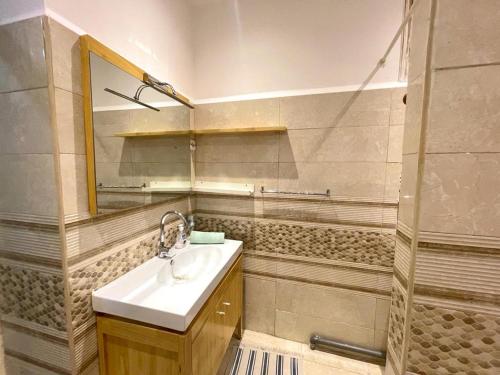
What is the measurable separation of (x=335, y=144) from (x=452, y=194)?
0.98 m

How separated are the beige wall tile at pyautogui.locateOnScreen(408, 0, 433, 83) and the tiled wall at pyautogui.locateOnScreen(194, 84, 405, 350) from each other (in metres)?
0.81

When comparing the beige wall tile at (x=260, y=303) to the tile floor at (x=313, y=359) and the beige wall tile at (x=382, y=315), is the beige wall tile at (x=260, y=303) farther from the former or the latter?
the beige wall tile at (x=382, y=315)

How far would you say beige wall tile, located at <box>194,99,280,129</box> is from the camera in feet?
5.25

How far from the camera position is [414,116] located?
619 mm

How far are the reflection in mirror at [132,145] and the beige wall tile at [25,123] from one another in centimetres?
16

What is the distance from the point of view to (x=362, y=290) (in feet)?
5.07

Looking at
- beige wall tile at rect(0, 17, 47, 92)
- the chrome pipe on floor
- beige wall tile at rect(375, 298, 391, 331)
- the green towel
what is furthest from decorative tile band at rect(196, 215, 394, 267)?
beige wall tile at rect(0, 17, 47, 92)

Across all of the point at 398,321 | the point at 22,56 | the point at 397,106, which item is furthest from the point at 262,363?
the point at 22,56

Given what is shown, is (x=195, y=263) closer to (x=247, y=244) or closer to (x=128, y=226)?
(x=247, y=244)

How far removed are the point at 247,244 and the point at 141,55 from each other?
1454mm

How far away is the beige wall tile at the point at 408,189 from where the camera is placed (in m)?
0.61

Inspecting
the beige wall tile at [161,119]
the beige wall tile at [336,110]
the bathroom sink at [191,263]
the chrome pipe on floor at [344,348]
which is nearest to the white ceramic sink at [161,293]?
the bathroom sink at [191,263]

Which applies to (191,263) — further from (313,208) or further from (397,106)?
(397,106)

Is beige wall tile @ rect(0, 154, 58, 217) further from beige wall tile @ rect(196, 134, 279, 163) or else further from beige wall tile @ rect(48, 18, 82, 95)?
beige wall tile @ rect(196, 134, 279, 163)
